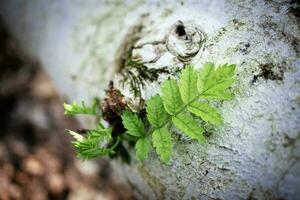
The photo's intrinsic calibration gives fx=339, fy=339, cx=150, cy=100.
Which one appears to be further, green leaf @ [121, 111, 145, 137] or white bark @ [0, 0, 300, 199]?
green leaf @ [121, 111, 145, 137]

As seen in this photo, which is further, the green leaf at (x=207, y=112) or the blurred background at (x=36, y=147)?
the blurred background at (x=36, y=147)

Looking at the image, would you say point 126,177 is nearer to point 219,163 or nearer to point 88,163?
point 219,163

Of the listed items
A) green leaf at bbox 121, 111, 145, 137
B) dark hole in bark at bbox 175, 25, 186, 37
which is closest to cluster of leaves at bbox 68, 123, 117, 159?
green leaf at bbox 121, 111, 145, 137

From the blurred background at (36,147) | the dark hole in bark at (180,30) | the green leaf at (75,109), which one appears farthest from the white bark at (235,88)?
the blurred background at (36,147)

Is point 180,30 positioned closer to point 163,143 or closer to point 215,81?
point 215,81

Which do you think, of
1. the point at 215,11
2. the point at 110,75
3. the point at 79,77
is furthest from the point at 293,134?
the point at 79,77

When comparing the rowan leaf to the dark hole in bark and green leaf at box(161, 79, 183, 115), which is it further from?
the dark hole in bark

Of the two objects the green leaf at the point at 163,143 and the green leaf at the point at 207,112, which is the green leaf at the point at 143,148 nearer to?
the green leaf at the point at 163,143
